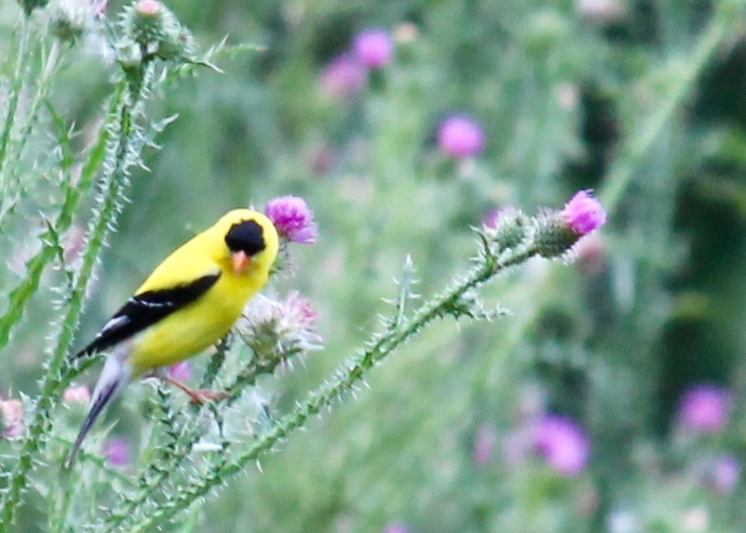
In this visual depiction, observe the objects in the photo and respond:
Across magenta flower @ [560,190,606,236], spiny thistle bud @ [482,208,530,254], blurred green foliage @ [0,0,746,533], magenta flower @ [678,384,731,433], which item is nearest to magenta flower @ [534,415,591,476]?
blurred green foliage @ [0,0,746,533]

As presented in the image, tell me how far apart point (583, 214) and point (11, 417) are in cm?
71

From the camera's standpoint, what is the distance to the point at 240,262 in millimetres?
2145

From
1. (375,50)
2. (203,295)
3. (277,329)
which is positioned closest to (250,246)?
(203,295)

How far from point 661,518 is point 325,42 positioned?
3030 millimetres

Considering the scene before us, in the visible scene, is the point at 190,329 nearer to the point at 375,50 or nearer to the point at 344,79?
the point at 375,50

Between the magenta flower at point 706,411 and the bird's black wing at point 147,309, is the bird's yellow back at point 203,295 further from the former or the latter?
the magenta flower at point 706,411

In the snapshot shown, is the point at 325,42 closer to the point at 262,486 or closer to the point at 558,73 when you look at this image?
the point at 558,73

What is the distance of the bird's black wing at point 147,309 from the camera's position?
1858 mm

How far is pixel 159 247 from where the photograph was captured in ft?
13.5

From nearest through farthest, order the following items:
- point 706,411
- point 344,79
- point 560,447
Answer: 1. point 560,447
2. point 706,411
3. point 344,79

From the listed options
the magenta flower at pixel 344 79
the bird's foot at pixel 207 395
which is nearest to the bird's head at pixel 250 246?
the bird's foot at pixel 207 395

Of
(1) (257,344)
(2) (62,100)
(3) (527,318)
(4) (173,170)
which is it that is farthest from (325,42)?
(1) (257,344)

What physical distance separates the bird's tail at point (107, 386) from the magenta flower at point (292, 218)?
31 cm

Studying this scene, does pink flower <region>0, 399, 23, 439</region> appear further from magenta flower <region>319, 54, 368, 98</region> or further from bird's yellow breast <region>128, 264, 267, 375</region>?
magenta flower <region>319, 54, 368, 98</region>
